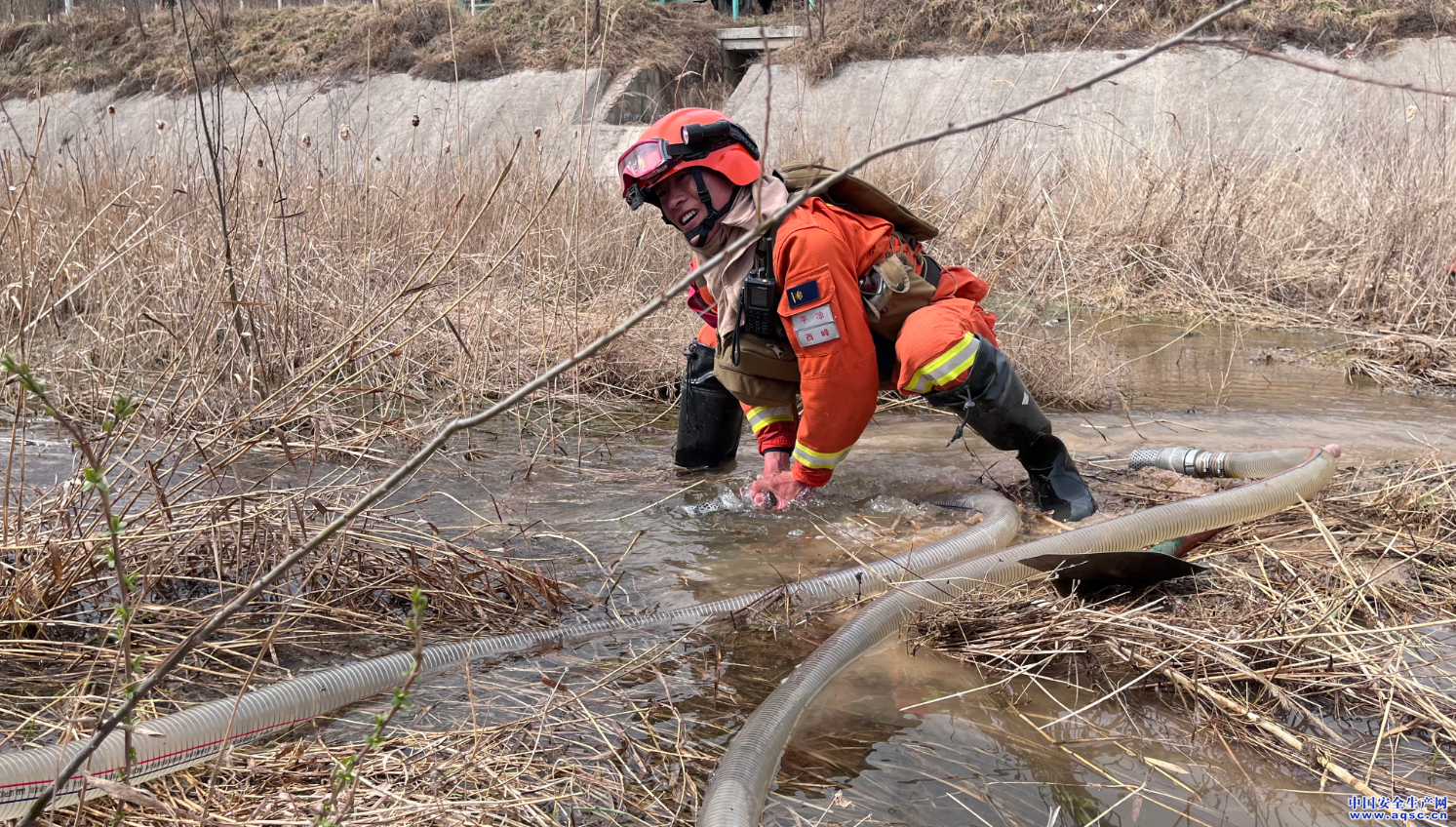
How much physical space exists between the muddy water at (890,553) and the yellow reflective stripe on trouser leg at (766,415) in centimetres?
30

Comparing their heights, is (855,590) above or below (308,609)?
below

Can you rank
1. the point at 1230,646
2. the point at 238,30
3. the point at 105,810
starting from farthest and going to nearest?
the point at 238,30 < the point at 1230,646 < the point at 105,810

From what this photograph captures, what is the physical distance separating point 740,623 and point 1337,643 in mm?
1390

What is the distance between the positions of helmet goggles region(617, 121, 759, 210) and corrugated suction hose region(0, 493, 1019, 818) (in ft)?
4.46

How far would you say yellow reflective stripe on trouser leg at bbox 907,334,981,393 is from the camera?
329cm

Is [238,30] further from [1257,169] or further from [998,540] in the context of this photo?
[998,540]

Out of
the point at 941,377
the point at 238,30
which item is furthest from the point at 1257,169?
the point at 238,30

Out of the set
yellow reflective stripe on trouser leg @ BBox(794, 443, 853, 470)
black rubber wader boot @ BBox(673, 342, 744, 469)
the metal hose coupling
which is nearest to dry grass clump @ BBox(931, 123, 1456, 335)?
the metal hose coupling

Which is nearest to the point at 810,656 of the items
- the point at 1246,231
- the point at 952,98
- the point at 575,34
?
the point at 1246,231

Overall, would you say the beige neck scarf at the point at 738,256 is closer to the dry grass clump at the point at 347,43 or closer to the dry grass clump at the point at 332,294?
the dry grass clump at the point at 332,294

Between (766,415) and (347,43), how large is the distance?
20263mm

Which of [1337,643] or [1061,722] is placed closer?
[1061,722]

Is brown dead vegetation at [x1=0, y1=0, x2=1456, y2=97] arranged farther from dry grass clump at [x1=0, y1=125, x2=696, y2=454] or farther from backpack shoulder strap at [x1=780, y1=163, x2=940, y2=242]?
backpack shoulder strap at [x1=780, y1=163, x2=940, y2=242]

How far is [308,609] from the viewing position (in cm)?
242
